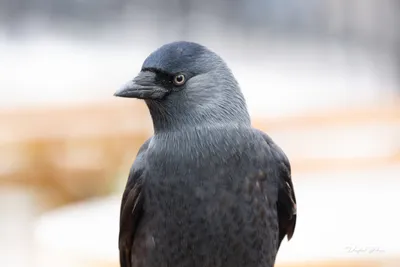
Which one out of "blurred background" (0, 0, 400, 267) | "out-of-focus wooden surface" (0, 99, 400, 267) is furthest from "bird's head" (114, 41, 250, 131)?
"out-of-focus wooden surface" (0, 99, 400, 267)

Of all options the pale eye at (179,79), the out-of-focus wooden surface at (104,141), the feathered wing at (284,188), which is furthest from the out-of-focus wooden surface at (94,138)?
the pale eye at (179,79)

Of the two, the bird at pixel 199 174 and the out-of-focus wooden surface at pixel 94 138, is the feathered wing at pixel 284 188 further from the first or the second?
the out-of-focus wooden surface at pixel 94 138

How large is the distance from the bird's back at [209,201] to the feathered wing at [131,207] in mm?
15

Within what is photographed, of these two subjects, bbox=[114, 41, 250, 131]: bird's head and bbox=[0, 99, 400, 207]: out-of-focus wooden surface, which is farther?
bbox=[0, 99, 400, 207]: out-of-focus wooden surface

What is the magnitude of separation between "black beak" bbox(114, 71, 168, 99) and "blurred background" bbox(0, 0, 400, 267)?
69 centimetres

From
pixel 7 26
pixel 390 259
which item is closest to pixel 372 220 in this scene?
pixel 390 259

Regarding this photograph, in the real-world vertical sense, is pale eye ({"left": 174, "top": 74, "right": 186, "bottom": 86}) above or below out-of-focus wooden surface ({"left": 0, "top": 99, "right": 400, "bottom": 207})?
above

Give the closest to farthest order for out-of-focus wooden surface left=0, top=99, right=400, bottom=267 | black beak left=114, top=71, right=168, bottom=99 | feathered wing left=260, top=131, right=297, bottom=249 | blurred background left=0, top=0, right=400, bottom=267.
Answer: black beak left=114, top=71, right=168, bottom=99
feathered wing left=260, top=131, right=297, bottom=249
blurred background left=0, top=0, right=400, bottom=267
out-of-focus wooden surface left=0, top=99, right=400, bottom=267

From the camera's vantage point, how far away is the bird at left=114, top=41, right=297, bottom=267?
1323 millimetres

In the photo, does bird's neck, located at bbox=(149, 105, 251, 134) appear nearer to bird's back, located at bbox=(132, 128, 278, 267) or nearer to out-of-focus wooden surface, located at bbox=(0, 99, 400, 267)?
bird's back, located at bbox=(132, 128, 278, 267)

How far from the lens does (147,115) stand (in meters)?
3.47

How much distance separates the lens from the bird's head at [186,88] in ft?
4.30

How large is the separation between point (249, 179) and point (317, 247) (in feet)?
1.84

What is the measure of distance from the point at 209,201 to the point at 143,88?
23 centimetres
